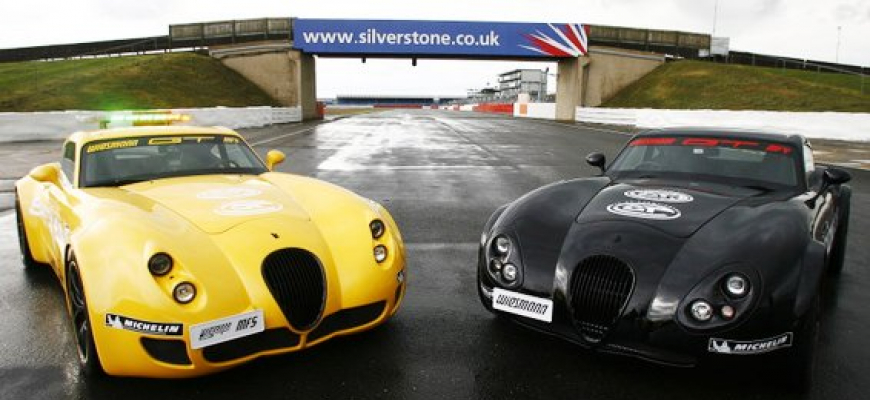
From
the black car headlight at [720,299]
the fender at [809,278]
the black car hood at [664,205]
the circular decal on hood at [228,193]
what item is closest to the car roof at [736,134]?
the black car hood at [664,205]

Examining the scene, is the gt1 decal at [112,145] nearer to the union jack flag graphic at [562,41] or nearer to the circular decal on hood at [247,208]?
the circular decal on hood at [247,208]

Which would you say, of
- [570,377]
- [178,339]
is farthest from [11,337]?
[570,377]

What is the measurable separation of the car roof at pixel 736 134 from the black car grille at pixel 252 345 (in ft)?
11.0

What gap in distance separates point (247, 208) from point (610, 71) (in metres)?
45.3

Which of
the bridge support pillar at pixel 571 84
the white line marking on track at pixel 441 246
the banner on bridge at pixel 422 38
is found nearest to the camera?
the white line marking on track at pixel 441 246

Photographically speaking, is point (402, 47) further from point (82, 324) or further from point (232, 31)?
point (82, 324)

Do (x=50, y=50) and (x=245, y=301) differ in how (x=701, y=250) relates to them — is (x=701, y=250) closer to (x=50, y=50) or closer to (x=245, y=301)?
(x=245, y=301)

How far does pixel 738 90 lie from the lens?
3897 cm

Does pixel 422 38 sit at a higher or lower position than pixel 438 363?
higher

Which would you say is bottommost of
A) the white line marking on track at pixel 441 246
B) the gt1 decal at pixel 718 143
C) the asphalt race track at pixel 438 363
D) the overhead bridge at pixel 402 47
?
the white line marking on track at pixel 441 246

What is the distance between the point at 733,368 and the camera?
288cm

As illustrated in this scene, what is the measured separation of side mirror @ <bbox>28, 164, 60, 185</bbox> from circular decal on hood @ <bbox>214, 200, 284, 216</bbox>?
5.77 ft

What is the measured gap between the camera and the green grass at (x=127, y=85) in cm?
3228

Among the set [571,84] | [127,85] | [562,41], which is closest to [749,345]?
[127,85]
